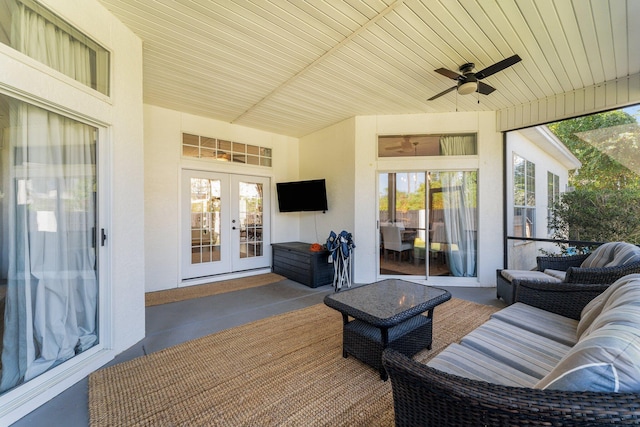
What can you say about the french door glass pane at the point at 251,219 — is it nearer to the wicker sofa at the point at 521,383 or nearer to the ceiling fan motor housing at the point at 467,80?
the ceiling fan motor housing at the point at 467,80

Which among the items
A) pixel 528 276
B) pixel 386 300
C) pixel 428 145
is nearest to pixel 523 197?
pixel 428 145

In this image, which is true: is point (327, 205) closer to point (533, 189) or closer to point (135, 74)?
point (135, 74)

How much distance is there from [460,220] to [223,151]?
4.54m

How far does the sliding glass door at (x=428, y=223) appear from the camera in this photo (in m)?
4.52

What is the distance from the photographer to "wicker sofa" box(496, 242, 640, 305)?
2.18 meters

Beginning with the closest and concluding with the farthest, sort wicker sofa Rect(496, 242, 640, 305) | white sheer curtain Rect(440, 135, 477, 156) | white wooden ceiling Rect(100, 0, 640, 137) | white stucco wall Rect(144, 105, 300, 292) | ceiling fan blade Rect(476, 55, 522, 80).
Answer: wicker sofa Rect(496, 242, 640, 305) < white wooden ceiling Rect(100, 0, 640, 137) < ceiling fan blade Rect(476, 55, 522, 80) < white stucco wall Rect(144, 105, 300, 292) < white sheer curtain Rect(440, 135, 477, 156)

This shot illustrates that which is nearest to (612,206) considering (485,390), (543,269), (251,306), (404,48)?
(543,269)

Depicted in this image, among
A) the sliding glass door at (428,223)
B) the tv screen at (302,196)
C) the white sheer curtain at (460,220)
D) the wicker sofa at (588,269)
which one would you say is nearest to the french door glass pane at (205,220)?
the tv screen at (302,196)

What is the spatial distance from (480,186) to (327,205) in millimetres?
2707

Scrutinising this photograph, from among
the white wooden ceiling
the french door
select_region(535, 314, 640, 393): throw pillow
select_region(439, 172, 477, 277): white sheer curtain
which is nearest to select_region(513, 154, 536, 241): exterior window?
select_region(439, 172, 477, 277): white sheer curtain

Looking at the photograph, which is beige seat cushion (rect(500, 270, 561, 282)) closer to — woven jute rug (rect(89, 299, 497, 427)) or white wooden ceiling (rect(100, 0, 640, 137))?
woven jute rug (rect(89, 299, 497, 427))

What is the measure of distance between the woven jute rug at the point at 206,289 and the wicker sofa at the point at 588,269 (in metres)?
3.63

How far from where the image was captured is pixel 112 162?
92.8 inches

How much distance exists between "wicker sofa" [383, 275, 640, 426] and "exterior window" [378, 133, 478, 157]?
3304 mm
